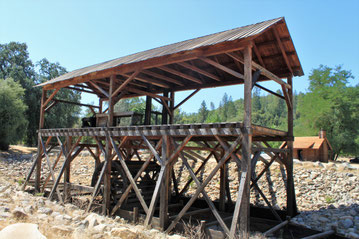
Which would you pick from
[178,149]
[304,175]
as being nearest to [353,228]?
[304,175]

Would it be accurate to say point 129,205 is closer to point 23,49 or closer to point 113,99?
point 113,99

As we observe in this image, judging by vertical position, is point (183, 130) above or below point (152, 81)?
below

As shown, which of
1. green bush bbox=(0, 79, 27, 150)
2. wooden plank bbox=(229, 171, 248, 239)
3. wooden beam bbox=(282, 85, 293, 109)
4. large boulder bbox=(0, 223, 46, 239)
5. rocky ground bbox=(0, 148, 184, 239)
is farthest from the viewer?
green bush bbox=(0, 79, 27, 150)

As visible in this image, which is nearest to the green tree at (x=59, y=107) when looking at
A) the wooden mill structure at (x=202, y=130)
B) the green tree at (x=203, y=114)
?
the wooden mill structure at (x=202, y=130)

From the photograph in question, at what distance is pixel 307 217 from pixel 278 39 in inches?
242

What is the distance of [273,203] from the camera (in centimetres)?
1256

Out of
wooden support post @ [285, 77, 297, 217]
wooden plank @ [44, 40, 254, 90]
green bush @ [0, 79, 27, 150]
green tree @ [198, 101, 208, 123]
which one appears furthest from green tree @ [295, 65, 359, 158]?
green tree @ [198, 101, 208, 123]

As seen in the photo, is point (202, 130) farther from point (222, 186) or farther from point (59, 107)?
point (59, 107)

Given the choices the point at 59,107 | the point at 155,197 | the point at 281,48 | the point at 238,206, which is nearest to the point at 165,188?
the point at 155,197

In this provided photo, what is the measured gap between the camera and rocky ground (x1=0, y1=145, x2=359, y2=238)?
7.54 metres

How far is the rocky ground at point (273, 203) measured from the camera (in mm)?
7543

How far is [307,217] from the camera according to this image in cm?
1006

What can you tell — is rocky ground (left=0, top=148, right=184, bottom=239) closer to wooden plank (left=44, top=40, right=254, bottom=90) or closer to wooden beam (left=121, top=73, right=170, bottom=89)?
wooden plank (left=44, top=40, right=254, bottom=90)

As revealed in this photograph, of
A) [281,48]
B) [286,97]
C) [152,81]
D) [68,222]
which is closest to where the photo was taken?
[68,222]
